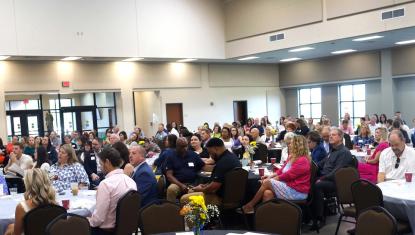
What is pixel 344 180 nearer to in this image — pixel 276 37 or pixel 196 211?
pixel 196 211

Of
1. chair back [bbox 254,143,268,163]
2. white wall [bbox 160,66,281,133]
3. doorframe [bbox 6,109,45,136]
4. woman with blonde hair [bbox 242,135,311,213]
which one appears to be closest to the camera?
woman with blonde hair [bbox 242,135,311,213]

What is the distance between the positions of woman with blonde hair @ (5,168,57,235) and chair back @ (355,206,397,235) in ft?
9.38

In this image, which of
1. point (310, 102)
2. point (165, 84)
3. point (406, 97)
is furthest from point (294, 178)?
point (310, 102)

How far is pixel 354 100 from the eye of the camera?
58.5ft

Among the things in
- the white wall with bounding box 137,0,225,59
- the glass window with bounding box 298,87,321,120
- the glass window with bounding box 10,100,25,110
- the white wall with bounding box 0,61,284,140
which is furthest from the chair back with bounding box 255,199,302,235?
the glass window with bounding box 298,87,321,120

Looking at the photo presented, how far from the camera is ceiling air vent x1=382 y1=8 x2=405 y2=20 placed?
11.3 metres

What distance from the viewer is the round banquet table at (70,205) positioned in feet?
14.6

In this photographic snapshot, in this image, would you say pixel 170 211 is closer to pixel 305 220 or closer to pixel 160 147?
pixel 305 220

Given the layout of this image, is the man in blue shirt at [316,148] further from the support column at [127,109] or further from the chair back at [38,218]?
→ the support column at [127,109]

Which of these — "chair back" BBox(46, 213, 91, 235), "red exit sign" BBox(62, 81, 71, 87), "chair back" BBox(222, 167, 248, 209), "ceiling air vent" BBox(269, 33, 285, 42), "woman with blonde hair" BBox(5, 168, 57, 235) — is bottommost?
"chair back" BBox(222, 167, 248, 209)

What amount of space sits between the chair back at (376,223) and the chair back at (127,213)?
221 centimetres

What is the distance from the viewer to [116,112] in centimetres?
1630

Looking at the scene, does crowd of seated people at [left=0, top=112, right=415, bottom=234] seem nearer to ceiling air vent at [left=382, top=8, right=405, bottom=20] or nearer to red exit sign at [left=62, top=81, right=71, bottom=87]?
ceiling air vent at [left=382, top=8, right=405, bottom=20]

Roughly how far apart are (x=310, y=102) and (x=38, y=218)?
1722cm
